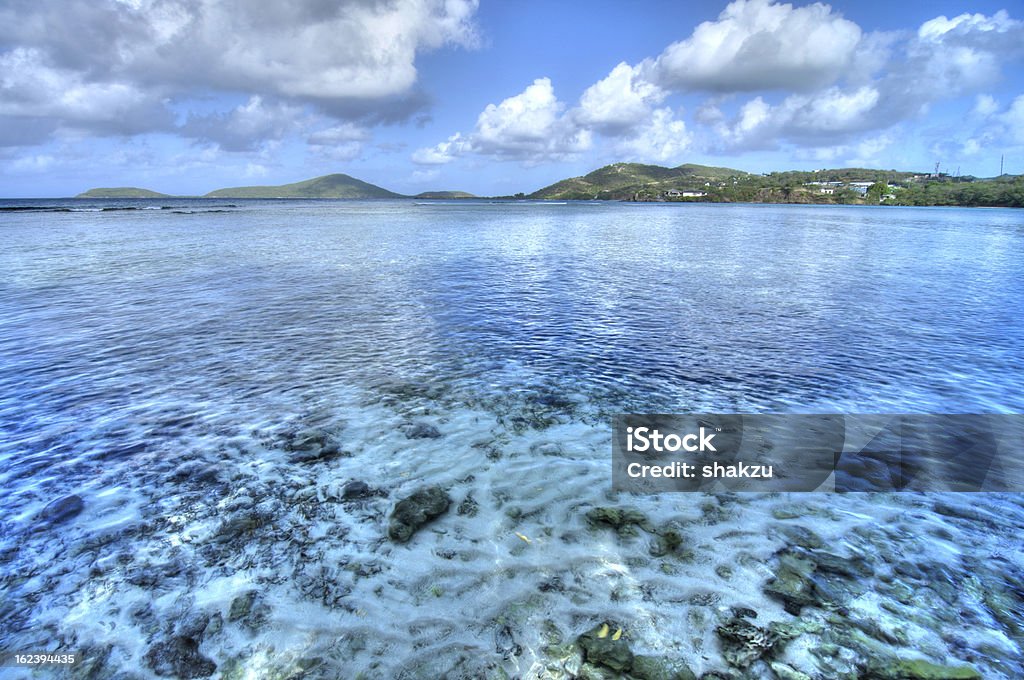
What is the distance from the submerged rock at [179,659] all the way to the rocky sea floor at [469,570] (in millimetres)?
23

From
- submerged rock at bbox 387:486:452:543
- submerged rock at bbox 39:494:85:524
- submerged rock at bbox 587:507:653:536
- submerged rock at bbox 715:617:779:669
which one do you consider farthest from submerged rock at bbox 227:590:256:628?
submerged rock at bbox 715:617:779:669

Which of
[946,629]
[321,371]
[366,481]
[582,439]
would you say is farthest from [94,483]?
[946,629]

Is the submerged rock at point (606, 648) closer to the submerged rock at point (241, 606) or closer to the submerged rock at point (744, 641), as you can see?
the submerged rock at point (744, 641)

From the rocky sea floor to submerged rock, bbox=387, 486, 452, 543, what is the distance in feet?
→ 0.15

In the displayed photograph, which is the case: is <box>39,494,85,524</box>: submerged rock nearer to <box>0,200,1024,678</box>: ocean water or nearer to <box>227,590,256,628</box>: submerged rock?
<box>0,200,1024,678</box>: ocean water

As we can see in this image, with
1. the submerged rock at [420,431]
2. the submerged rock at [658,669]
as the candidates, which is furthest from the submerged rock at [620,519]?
the submerged rock at [420,431]

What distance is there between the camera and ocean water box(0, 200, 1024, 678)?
20.8ft

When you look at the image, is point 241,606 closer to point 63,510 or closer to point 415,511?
point 415,511

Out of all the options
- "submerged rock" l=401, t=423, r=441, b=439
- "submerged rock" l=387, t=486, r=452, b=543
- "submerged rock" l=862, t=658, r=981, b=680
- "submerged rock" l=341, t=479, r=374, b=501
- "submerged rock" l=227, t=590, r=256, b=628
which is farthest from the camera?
"submerged rock" l=401, t=423, r=441, b=439

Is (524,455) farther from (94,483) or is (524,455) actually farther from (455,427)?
(94,483)

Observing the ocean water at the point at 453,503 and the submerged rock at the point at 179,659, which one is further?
the ocean water at the point at 453,503

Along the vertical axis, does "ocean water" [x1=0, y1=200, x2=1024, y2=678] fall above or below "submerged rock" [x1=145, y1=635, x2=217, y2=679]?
above

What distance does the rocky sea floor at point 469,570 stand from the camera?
6.09 m

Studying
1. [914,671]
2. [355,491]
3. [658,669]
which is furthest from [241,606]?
[914,671]
